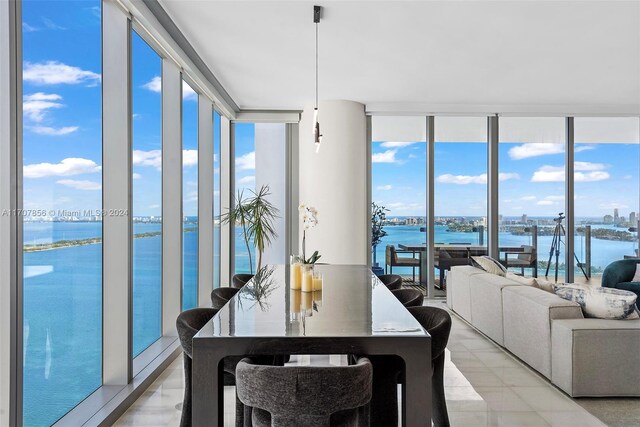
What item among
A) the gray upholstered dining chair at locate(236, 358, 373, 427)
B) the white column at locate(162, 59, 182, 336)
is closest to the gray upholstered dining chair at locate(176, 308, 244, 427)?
the gray upholstered dining chair at locate(236, 358, 373, 427)

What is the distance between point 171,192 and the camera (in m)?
4.08

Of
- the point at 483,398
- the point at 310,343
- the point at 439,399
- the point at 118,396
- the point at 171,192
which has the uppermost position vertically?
the point at 171,192

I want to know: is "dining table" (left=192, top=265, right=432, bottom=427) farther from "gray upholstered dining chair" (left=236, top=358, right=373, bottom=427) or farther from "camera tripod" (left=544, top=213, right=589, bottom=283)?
"camera tripod" (left=544, top=213, right=589, bottom=283)

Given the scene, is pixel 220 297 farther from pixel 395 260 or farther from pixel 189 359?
pixel 395 260

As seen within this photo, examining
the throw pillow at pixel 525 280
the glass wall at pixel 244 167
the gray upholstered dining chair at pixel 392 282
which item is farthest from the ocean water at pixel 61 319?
the throw pillow at pixel 525 280

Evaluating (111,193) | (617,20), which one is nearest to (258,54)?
(111,193)

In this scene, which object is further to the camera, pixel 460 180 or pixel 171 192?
pixel 460 180

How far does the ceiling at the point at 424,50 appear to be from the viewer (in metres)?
3.47

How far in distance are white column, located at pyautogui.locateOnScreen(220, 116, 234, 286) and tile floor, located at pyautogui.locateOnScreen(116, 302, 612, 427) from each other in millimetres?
2694

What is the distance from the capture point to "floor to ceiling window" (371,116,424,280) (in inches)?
258

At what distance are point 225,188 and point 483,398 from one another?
15.0 feet

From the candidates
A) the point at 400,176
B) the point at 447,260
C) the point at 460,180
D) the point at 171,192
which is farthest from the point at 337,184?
the point at 171,192

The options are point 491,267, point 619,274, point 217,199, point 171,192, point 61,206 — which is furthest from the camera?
point 217,199

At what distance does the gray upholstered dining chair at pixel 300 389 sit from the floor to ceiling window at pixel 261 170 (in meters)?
5.19
